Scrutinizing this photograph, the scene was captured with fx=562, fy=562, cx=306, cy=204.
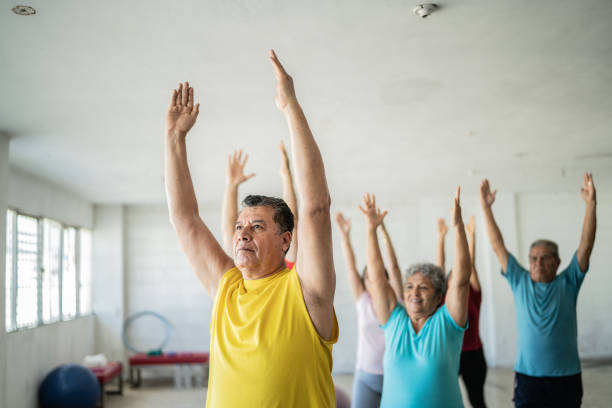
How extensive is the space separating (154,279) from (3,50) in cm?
731

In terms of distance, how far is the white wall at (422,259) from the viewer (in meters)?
9.52

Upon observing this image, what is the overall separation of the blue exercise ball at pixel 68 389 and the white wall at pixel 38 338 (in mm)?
116

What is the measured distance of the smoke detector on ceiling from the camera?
2799mm

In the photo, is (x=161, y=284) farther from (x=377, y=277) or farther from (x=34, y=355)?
(x=377, y=277)

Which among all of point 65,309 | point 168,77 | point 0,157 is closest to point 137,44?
point 168,77

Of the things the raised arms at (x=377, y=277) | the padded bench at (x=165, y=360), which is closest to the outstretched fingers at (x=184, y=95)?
Result: the raised arms at (x=377, y=277)

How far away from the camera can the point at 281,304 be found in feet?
5.26

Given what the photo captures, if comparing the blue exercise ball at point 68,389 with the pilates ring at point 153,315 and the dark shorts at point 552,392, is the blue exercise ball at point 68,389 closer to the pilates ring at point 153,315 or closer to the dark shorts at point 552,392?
the pilates ring at point 153,315

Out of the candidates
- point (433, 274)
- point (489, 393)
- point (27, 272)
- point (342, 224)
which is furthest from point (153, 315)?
point (433, 274)

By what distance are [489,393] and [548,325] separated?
13.8 feet

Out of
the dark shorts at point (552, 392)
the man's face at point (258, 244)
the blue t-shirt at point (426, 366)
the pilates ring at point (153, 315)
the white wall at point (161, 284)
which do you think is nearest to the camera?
the man's face at point (258, 244)

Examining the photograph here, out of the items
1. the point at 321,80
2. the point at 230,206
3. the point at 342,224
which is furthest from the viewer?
the point at 342,224

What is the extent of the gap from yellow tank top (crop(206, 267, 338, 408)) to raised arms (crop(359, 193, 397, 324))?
3.59 feet

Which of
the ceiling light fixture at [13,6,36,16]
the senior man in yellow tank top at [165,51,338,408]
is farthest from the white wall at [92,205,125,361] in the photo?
the senior man in yellow tank top at [165,51,338,408]
